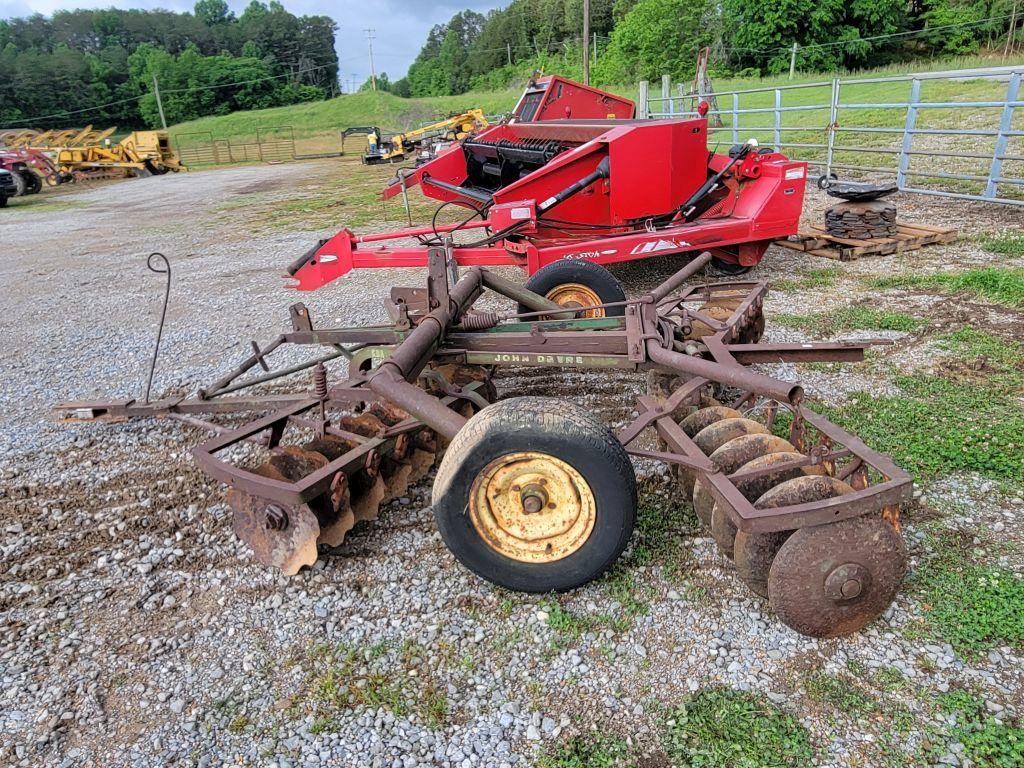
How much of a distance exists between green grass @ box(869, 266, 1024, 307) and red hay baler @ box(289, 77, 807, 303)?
116 cm

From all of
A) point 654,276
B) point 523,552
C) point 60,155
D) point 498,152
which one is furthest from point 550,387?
point 60,155

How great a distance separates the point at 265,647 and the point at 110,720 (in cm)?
55

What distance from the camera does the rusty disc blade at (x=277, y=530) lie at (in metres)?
2.92

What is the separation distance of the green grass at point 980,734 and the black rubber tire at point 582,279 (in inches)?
136

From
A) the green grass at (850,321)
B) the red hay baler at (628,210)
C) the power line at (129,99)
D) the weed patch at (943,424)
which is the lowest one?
the weed patch at (943,424)

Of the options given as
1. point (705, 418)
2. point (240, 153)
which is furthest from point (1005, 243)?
point (240, 153)

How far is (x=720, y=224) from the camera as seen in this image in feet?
20.6

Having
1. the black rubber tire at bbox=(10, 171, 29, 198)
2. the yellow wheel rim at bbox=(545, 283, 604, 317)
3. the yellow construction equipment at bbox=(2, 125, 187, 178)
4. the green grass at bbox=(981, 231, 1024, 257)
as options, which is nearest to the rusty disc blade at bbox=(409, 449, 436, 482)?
the yellow wheel rim at bbox=(545, 283, 604, 317)

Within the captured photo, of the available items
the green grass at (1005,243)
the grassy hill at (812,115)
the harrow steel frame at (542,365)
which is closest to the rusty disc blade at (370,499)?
the harrow steel frame at (542,365)

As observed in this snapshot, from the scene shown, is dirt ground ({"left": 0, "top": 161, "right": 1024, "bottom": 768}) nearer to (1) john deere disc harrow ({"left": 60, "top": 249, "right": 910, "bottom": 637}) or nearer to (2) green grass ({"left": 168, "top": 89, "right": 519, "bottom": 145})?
(1) john deere disc harrow ({"left": 60, "top": 249, "right": 910, "bottom": 637})

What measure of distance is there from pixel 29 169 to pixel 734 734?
27.5 m

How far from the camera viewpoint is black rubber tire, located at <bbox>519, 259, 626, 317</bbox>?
17.2ft

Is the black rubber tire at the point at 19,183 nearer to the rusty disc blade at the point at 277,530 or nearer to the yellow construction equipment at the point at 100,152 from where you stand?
the yellow construction equipment at the point at 100,152

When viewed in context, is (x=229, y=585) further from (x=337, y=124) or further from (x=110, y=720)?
(x=337, y=124)
